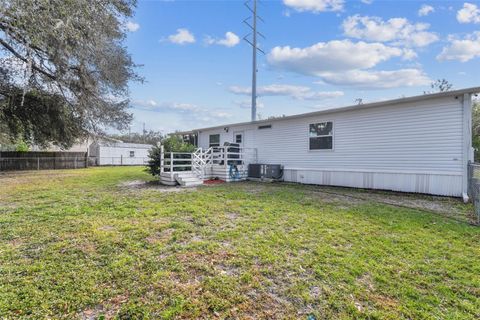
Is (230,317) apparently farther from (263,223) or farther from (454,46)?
(454,46)

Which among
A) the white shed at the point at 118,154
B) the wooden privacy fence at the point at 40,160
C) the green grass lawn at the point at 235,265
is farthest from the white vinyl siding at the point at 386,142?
the white shed at the point at 118,154

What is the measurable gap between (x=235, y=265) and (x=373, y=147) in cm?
771

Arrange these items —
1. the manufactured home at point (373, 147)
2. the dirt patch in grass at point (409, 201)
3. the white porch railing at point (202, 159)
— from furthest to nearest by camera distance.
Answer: the white porch railing at point (202, 159)
the manufactured home at point (373, 147)
the dirt patch in grass at point (409, 201)

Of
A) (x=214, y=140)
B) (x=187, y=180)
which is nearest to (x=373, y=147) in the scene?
(x=187, y=180)

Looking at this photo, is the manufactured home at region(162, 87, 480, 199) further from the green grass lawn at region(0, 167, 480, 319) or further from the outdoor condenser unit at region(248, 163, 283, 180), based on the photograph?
the green grass lawn at region(0, 167, 480, 319)

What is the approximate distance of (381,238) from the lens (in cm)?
408

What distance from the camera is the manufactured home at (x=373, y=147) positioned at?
24.2 feet

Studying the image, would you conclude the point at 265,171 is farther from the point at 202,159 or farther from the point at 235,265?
the point at 235,265

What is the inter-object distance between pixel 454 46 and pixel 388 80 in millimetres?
3809

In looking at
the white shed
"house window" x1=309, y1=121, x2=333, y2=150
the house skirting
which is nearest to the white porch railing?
→ the house skirting

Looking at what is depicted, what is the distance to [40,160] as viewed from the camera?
19.1 metres

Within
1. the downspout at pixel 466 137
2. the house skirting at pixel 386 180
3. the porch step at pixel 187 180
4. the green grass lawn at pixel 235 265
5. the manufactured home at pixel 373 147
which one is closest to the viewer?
the green grass lawn at pixel 235 265

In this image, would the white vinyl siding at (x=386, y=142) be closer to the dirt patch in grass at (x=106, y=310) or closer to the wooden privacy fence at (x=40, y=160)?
the dirt patch in grass at (x=106, y=310)

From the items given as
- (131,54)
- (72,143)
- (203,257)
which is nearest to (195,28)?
(131,54)
